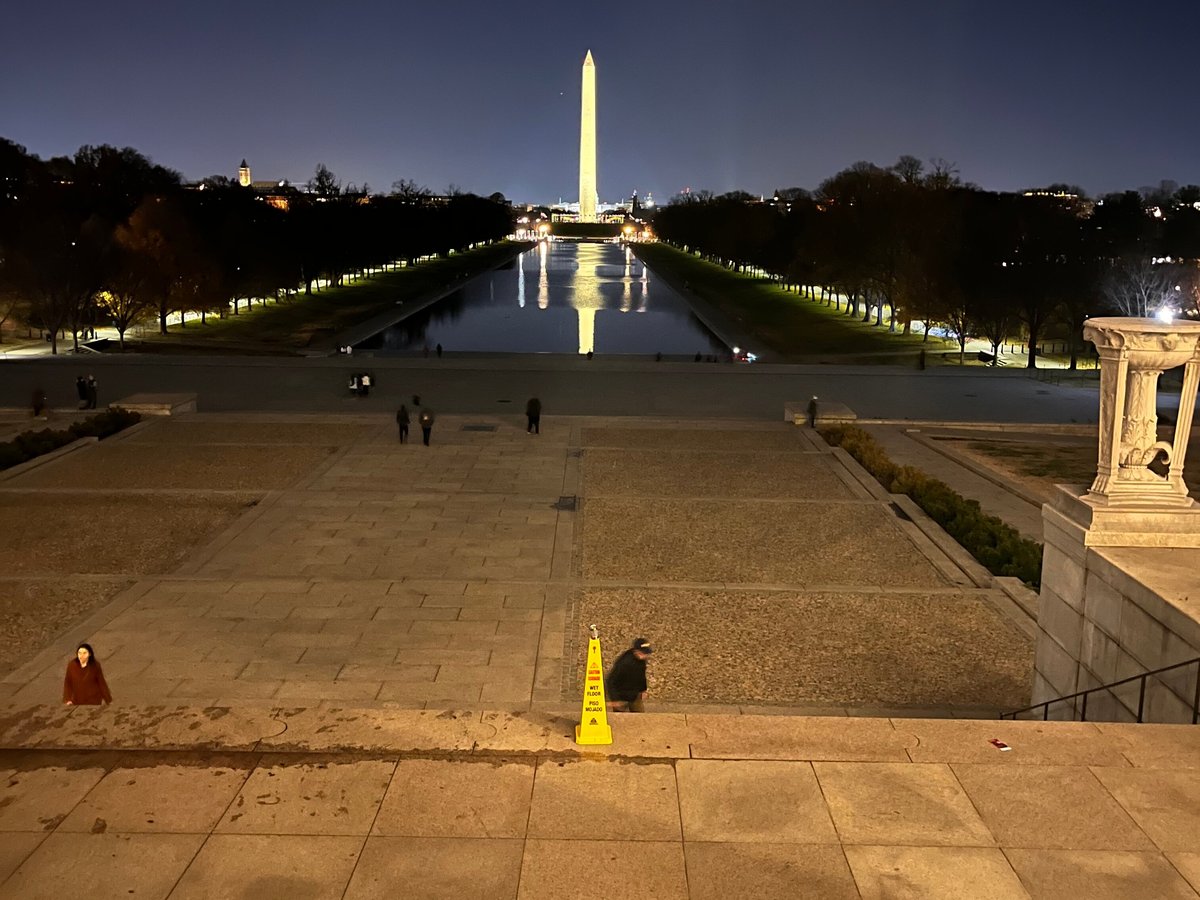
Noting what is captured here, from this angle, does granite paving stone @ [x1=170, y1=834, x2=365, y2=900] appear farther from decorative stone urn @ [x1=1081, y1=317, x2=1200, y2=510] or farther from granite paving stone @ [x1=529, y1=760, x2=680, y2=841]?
decorative stone urn @ [x1=1081, y1=317, x2=1200, y2=510]

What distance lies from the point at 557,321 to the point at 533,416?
1640 inches

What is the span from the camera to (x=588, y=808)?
20.6 ft

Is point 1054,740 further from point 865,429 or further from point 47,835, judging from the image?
point 865,429

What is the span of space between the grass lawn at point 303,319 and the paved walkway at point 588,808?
140 ft

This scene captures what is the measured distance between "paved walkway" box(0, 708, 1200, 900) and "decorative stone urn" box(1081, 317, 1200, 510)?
2.20m

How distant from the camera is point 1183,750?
6.91 m

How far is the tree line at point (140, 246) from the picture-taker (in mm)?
47094

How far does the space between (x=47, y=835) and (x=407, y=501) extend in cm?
1257

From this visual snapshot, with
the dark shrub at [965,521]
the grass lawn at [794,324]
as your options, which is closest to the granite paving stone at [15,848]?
the dark shrub at [965,521]

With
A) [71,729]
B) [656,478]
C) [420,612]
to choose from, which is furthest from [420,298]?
[71,729]

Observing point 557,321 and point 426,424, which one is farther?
point 557,321

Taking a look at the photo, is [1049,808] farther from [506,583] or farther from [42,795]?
[506,583]

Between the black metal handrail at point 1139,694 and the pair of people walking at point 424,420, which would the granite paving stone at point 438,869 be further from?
the pair of people walking at point 424,420

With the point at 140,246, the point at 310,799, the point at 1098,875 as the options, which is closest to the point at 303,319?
the point at 140,246
